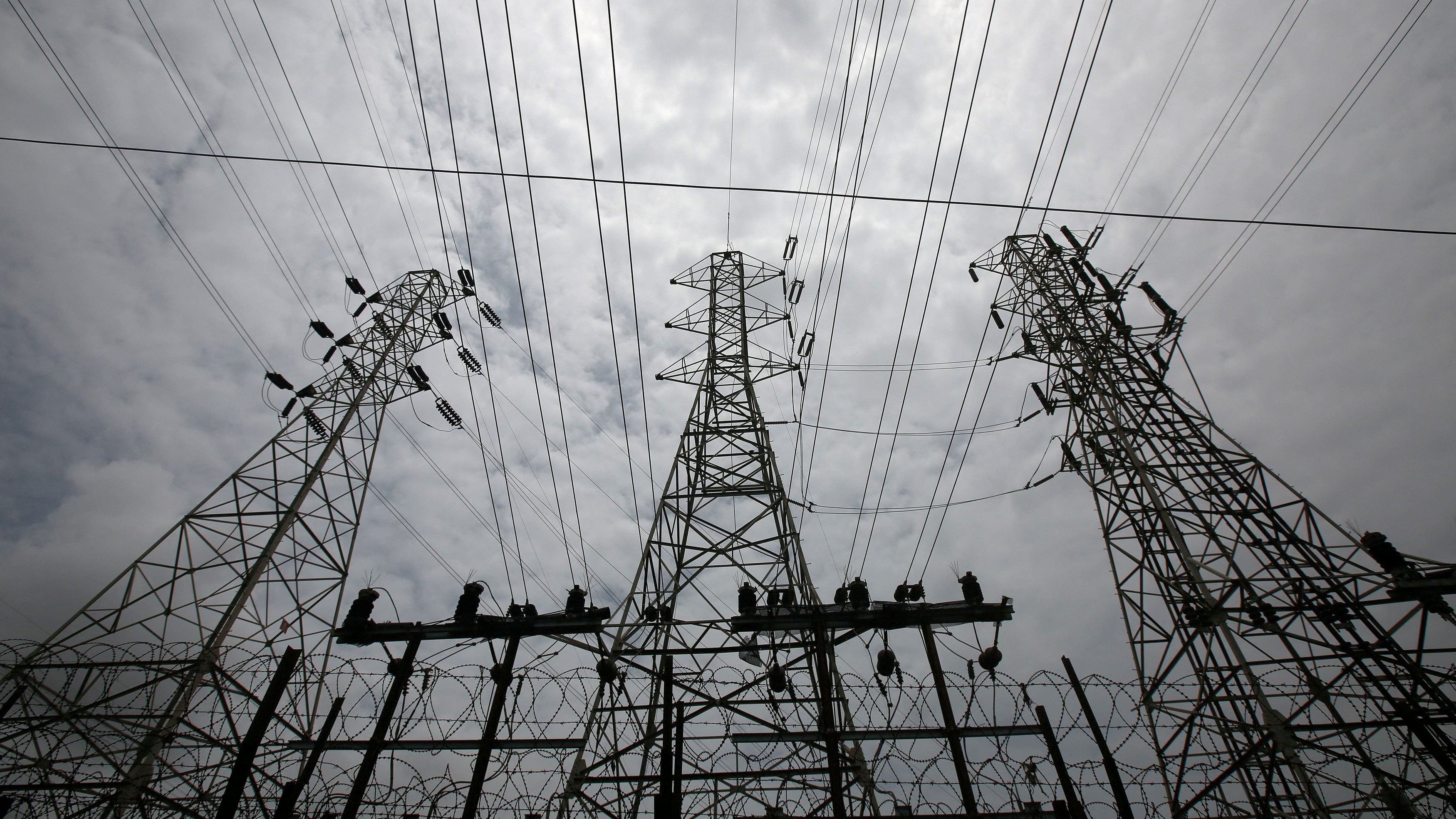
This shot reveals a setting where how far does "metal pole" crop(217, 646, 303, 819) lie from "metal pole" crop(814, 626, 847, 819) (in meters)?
7.12

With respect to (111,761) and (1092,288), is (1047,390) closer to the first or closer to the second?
(1092,288)

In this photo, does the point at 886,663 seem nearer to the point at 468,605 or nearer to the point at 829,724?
the point at 829,724

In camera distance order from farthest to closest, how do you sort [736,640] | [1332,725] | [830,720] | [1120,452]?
[1120,452]
[736,640]
[1332,725]
[830,720]

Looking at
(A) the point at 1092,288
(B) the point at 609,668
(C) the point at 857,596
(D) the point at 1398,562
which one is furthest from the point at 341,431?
(D) the point at 1398,562

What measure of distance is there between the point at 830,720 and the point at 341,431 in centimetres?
1387

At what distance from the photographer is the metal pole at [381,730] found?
30.4ft

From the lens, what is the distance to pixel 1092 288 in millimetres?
16578

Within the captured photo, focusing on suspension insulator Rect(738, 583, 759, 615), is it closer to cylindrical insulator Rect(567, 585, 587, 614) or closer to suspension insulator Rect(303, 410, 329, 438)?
cylindrical insulator Rect(567, 585, 587, 614)

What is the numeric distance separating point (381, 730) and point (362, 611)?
9.71 feet

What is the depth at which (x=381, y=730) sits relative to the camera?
9.93 metres

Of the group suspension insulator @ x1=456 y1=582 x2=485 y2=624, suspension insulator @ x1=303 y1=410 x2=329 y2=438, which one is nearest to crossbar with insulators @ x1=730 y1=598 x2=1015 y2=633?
suspension insulator @ x1=456 y1=582 x2=485 y2=624

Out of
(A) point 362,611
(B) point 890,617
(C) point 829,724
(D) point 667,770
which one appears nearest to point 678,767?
(D) point 667,770

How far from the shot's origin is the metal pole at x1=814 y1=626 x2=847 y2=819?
7562 mm

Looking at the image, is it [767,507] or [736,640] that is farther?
[767,507]
